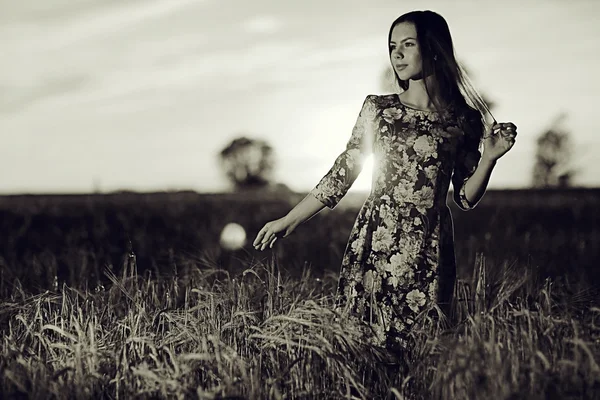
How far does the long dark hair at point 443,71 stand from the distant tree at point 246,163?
182 feet

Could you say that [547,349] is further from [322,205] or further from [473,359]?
[322,205]

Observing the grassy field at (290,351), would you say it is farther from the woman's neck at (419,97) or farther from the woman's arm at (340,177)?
the woman's neck at (419,97)

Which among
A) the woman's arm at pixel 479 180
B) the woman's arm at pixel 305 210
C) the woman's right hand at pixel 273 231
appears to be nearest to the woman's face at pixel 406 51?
the woman's arm at pixel 479 180

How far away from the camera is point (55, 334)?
427cm

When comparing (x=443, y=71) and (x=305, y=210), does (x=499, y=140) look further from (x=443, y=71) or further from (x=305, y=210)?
(x=305, y=210)

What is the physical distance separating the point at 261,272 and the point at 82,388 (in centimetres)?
234

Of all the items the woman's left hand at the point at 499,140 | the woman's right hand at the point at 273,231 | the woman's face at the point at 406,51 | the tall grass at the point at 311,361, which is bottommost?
the tall grass at the point at 311,361

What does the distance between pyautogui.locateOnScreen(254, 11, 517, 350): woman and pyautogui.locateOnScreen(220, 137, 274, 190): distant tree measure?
2179 inches

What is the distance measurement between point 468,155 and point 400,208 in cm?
42

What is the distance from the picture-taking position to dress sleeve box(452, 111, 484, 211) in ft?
11.3

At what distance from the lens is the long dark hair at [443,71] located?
338 cm

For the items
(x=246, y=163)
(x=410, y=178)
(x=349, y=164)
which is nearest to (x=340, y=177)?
(x=349, y=164)

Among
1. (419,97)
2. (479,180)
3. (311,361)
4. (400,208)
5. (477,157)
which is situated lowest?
(311,361)

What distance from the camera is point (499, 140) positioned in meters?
3.36
